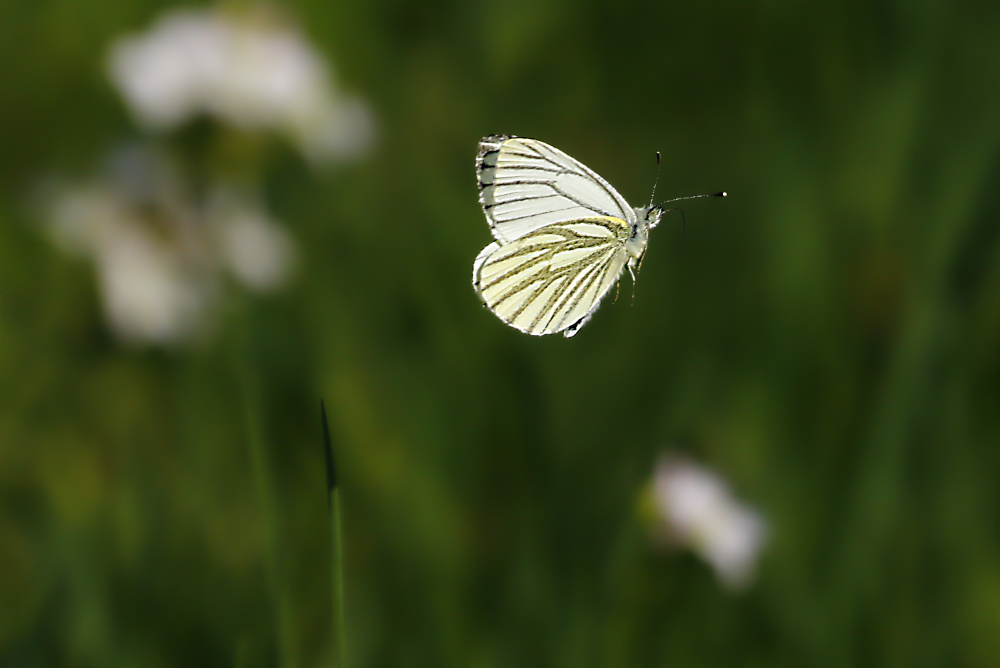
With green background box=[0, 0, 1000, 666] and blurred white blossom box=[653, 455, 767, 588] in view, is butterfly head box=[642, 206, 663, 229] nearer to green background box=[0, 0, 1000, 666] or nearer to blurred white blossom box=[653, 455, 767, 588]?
green background box=[0, 0, 1000, 666]

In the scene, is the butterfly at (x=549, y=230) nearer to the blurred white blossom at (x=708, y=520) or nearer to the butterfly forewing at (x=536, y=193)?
the butterfly forewing at (x=536, y=193)

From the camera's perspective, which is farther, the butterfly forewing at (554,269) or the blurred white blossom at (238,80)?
the blurred white blossom at (238,80)

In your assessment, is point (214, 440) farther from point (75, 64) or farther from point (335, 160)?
point (75, 64)

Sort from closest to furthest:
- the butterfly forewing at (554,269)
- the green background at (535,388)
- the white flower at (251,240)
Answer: the butterfly forewing at (554,269) < the green background at (535,388) < the white flower at (251,240)

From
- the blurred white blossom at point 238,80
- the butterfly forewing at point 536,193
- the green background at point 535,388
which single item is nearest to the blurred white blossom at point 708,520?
the green background at point 535,388

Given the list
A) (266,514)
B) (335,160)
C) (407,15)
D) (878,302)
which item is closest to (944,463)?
(878,302)
